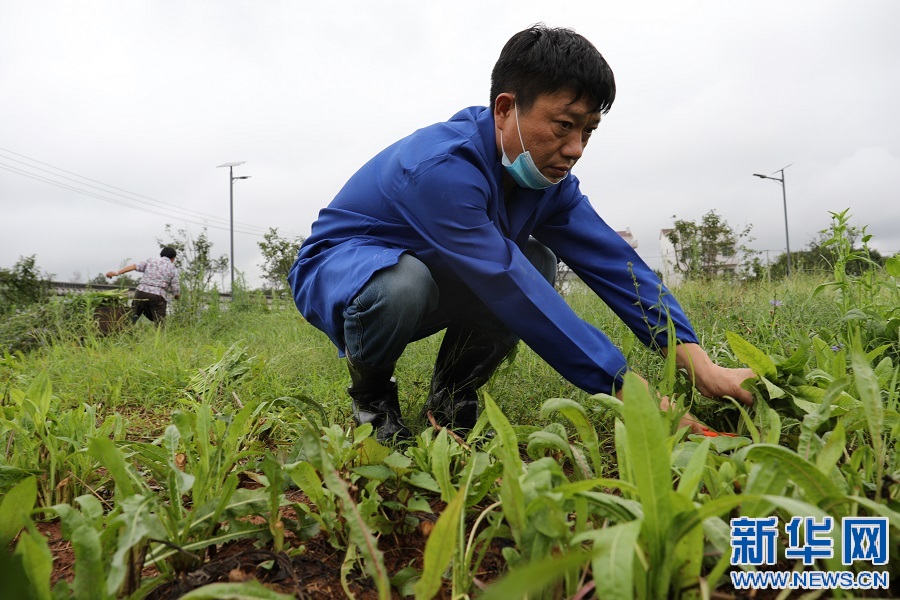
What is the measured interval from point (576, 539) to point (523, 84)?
1.50m

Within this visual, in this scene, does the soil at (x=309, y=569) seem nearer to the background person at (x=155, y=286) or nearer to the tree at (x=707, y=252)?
the tree at (x=707, y=252)

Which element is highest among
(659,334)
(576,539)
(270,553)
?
(659,334)

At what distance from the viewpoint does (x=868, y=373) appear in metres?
0.98

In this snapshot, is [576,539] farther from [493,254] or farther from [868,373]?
[493,254]

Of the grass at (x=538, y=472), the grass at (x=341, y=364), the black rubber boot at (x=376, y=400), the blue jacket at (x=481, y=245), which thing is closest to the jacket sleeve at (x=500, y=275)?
the blue jacket at (x=481, y=245)

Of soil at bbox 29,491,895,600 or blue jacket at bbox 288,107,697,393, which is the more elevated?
blue jacket at bbox 288,107,697,393

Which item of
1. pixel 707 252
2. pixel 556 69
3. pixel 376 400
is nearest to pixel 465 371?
pixel 376 400

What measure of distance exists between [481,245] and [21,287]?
27.1ft

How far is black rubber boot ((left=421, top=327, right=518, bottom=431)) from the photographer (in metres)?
2.31

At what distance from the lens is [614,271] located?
2043mm

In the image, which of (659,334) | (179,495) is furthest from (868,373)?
(179,495)

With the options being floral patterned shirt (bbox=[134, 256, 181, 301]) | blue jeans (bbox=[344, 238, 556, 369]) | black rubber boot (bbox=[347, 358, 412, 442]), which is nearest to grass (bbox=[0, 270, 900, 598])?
black rubber boot (bbox=[347, 358, 412, 442])

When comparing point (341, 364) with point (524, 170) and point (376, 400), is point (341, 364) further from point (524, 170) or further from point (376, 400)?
point (524, 170)

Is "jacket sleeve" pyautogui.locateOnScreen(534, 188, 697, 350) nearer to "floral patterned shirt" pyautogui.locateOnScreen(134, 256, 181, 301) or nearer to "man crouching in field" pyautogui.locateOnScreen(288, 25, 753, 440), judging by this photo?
"man crouching in field" pyautogui.locateOnScreen(288, 25, 753, 440)
